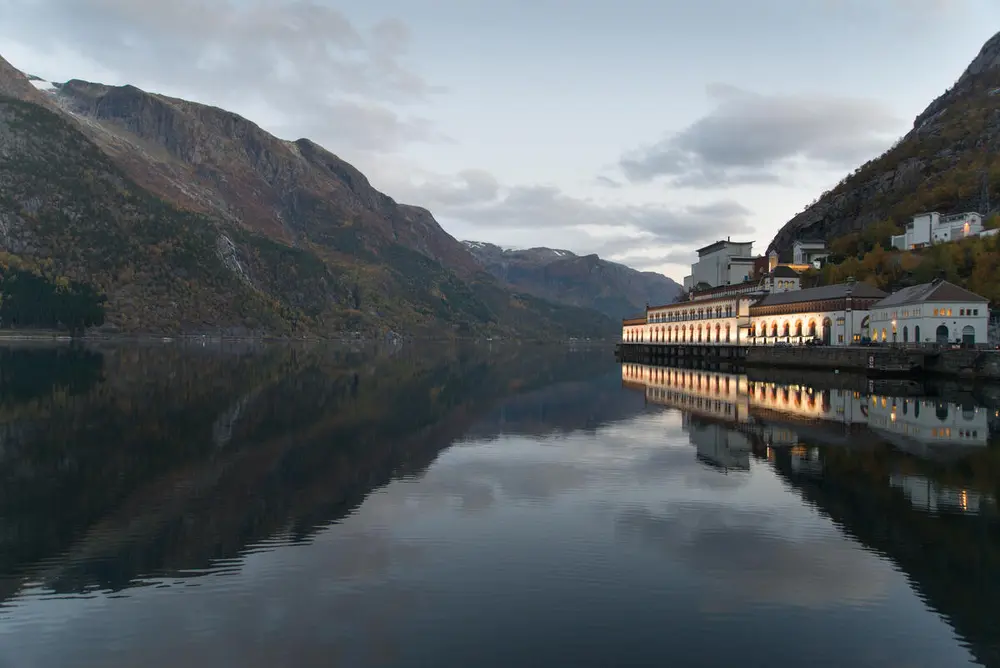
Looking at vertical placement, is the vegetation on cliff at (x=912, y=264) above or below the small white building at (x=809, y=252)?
below

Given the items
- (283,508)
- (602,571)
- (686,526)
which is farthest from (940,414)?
(283,508)

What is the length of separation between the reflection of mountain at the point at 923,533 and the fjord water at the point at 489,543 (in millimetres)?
111

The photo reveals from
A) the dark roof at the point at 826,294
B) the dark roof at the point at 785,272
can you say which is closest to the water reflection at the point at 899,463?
the dark roof at the point at 826,294

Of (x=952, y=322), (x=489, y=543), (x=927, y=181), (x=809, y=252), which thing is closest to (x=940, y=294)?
(x=952, y=322)

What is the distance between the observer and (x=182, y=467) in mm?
33281

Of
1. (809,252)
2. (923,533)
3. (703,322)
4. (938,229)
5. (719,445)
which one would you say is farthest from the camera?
(809,252)

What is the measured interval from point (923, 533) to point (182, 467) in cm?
2926

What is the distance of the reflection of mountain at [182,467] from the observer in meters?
21.5

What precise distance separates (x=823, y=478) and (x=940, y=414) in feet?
96.9

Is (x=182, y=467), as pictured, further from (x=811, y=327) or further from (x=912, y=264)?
(x=912, y=264)

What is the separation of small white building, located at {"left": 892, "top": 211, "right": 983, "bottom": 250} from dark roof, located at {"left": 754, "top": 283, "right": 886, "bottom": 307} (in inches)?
898

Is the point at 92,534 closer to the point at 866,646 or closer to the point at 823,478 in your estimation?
the point at 866,646

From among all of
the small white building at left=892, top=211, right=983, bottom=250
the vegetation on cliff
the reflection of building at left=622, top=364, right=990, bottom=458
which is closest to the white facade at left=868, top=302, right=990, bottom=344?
the vegetation on cliff

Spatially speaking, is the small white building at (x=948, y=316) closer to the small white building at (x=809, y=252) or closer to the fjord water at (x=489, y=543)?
the fjord water at (x=489, y=543)
